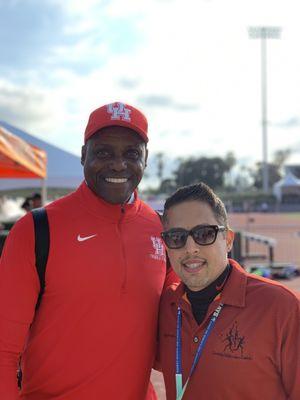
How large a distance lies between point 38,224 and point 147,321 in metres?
0.62

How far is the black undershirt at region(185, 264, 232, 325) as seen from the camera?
1.88 meters

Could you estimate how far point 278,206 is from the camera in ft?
218

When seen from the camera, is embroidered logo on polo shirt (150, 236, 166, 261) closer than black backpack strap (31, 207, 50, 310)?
No

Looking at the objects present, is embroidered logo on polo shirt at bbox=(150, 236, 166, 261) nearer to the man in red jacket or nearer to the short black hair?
the man in red jacket

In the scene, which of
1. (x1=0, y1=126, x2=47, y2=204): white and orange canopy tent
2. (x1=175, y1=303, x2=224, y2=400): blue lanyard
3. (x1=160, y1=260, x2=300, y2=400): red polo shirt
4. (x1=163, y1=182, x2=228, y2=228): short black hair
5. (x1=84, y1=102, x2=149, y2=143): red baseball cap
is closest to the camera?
(x1=160, y1=260, x2=300, y2=400): red polo shirt

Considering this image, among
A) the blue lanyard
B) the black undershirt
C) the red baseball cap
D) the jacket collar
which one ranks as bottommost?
the blue lanyard

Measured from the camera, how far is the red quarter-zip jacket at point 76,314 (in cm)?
183

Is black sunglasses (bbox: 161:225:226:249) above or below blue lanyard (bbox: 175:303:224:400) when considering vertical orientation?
above

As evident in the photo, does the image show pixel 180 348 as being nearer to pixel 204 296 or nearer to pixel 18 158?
pixel 204 296

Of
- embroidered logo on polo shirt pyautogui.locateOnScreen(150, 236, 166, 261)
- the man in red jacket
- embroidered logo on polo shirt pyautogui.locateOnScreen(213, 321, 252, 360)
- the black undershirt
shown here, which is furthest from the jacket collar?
embroidered logo on polo shirt pyautogui.locateOnScreen(213, 321, 252, 360)

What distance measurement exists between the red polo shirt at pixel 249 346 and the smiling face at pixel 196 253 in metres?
0.08

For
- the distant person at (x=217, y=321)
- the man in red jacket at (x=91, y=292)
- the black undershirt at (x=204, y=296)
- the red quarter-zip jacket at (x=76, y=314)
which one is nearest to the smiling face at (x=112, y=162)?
the man in red jacket at (x=91, y=292)

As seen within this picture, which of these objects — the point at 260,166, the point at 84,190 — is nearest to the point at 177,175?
the point at 260,166

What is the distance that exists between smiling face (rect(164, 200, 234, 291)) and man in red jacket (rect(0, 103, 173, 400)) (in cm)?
26
